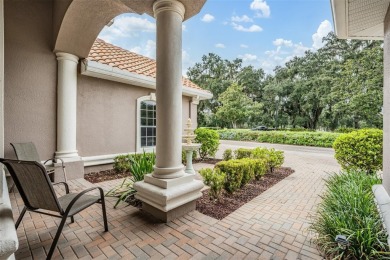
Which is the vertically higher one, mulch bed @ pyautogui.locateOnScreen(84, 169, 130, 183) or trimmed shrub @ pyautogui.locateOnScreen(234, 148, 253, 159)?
trimmed shrub @ pyautogui.locateOnScreen(234, 148, 253, 159)

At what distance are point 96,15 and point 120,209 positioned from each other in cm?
409

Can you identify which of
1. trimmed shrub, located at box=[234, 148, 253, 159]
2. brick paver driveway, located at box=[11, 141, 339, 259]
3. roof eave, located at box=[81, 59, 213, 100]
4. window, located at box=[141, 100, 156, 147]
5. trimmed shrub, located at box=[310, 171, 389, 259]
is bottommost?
brick paver driveway, located at box=[11, 141, 339, 259]

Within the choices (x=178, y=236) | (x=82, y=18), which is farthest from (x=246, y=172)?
(x=82, y=18)

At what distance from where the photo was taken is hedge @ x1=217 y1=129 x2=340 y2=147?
13.9m

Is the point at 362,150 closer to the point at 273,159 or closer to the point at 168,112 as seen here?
the point at 273,159

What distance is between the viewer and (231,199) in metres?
4.01

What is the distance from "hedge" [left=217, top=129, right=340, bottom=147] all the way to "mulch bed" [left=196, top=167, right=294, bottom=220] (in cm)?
1055

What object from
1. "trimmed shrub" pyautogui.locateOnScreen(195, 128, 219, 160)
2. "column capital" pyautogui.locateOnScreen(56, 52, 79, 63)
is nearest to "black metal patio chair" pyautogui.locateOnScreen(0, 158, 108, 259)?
"column capital" pyautogui.locateOnScreen(56, 52, 79, 63)

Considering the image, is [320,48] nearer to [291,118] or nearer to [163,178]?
[291,118]

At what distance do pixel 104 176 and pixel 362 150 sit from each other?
23.7 feet

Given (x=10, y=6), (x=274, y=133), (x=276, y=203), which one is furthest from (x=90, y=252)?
(x=274, y=133)

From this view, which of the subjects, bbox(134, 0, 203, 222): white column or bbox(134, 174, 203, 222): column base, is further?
bbox(134, 0, 203, 222): white column

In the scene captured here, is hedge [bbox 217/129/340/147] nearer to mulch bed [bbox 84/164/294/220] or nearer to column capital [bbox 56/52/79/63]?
mulch bed [bbox 84/164/294/220]

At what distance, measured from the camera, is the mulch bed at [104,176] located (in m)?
5.43
